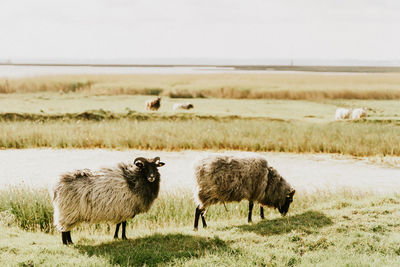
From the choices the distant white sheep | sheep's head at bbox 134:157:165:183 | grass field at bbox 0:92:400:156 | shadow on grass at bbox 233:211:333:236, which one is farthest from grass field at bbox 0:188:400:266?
the distant white sheep

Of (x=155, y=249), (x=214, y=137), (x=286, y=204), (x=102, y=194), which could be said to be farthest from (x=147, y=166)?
(x=214, y=137)

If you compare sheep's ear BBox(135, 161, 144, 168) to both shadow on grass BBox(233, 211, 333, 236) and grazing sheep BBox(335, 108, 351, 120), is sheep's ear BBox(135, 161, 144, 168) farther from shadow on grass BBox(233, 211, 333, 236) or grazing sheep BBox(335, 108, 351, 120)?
grazing sheep BBox(335, 108, 351, 120)

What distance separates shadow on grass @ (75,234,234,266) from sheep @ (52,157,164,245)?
44 centimetres

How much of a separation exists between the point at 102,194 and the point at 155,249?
3.96ft

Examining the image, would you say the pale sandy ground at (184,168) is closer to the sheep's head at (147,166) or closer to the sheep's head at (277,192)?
the sheep's head at (277,192)

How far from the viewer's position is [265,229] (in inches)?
310

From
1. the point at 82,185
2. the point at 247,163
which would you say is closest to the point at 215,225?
the point at 247,163

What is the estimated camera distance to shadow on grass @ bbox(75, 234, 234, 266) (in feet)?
21.2

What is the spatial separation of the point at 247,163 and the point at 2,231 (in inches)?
182

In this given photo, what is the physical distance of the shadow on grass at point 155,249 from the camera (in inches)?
255

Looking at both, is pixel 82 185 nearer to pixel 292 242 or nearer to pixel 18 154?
pixel 292 242

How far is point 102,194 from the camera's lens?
7.02 meters

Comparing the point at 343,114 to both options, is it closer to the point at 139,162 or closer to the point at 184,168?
the point at 184,168

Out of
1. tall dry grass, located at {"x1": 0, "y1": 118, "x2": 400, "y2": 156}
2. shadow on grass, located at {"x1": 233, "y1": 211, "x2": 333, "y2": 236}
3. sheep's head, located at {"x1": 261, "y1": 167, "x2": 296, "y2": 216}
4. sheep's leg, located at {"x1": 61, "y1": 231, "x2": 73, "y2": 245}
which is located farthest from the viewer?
tall dry grass, located at {"x1": 0, "y1": 118, "x2": 400, "y2": 156}
